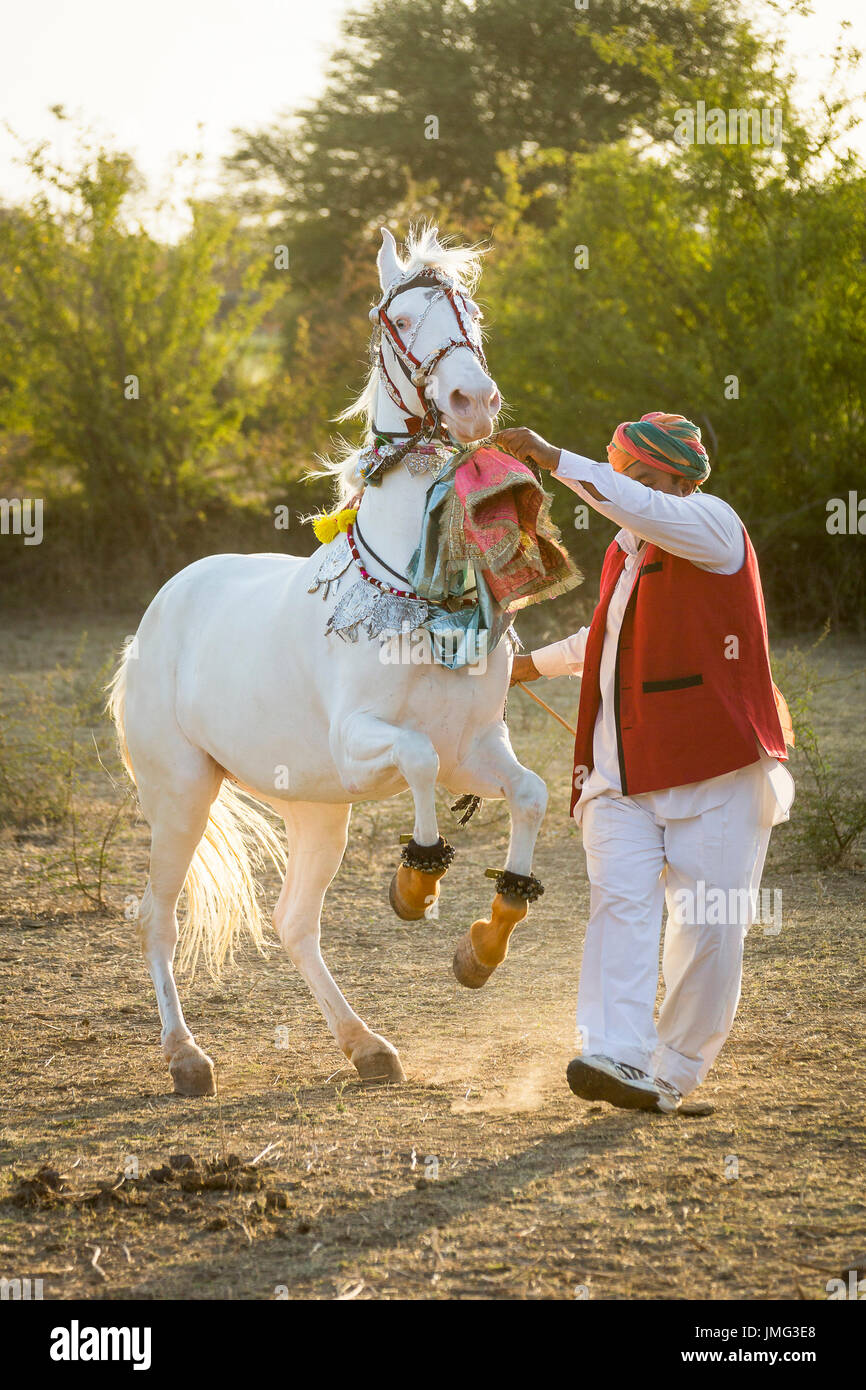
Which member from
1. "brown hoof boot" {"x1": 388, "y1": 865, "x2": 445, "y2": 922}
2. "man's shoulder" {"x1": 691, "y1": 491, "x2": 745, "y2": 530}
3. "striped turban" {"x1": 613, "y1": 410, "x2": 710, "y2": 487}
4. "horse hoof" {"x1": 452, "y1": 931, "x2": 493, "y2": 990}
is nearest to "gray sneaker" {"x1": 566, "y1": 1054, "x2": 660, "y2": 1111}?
"horse hoof" {"x1": 452, "y1": 931, "x2": 493, "y2": 990}

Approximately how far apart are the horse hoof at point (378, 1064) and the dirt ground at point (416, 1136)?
88 mm

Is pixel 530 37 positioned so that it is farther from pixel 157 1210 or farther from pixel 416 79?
pixel 157 1210

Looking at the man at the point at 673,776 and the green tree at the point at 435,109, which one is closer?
the man at the point at 673,776

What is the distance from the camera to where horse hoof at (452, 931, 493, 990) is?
407cm

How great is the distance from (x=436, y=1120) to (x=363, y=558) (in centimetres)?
170

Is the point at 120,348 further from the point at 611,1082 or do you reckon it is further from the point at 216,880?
the point at 611,1082

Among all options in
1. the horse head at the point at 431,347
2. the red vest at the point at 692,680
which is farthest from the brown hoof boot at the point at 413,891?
the horse head at the point at 431,347

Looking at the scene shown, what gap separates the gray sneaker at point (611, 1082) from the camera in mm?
3936

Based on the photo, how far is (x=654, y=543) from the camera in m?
4.09

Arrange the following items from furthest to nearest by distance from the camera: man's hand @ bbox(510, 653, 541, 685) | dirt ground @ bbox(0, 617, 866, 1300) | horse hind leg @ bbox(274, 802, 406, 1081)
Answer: horse hind leg @ bbox(274, 802, 406, 1081) < man's hand @ bbox(510, 653, 541, 685) < dirt ground @ bbox(0, 617, 866, 1300)

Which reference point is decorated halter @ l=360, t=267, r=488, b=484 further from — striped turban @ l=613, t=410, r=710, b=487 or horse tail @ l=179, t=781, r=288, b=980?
horse tail @ l=179, t=781, r=288, b=980

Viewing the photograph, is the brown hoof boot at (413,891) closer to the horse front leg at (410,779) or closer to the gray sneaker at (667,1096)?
the horse front leg at (410,779)

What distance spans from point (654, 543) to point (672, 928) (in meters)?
1.13
